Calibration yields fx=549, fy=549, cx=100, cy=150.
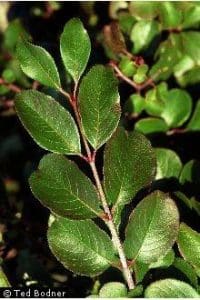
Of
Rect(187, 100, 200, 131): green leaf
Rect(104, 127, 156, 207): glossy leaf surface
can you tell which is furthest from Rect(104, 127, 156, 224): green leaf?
Rect(187, 100, 200, 131): green leaf

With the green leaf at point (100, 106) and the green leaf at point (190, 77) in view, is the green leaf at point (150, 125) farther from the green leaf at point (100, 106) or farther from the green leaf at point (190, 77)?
the green leaf at point (100, 106)

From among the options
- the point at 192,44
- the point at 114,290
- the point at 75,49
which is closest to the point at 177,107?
the point at 192,44

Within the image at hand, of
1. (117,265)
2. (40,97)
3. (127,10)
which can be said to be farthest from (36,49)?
(127,10)

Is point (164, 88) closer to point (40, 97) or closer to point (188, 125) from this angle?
point (188, 125)

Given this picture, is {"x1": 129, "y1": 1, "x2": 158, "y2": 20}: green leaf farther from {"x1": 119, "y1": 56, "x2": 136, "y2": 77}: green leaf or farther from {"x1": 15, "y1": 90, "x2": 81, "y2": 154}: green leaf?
{"x1": 15, "y1": 90, "x2": 81, "y2": 154}: green leaf

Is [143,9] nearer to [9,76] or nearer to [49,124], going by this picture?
[9,76]

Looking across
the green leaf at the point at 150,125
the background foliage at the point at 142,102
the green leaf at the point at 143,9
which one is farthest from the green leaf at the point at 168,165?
the green leaf at the point at 143,9
